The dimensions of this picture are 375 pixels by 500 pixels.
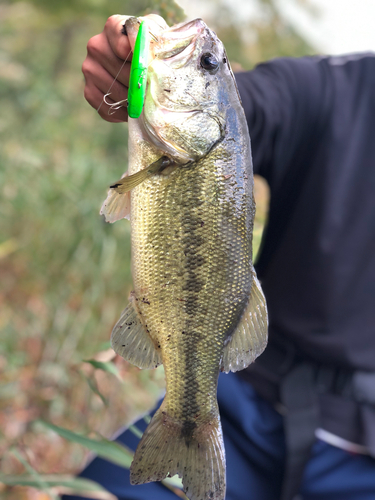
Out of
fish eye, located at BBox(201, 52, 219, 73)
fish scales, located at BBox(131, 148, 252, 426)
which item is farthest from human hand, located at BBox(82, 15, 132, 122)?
fish scales, located at BBox(131, 148, 252, 426)

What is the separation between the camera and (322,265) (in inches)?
84.5

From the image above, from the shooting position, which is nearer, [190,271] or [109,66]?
[190,271]

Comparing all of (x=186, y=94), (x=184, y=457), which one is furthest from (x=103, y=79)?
(x=184, y=457)

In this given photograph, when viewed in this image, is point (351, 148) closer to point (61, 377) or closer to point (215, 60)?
point (215, 60)

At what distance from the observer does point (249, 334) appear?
1096 mm

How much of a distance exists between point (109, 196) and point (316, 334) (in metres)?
1.52

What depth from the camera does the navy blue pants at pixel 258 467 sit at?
193 centimetres

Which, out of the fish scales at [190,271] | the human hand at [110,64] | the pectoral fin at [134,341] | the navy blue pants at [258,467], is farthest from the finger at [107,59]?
the navy blue pants at [258,467]

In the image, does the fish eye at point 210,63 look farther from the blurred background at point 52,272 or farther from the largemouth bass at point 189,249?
the blurred background at point 52,272

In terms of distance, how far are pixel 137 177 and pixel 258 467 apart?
5.94ft

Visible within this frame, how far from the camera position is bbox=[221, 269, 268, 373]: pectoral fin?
108cm

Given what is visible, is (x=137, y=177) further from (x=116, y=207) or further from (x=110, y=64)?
(x=110, y=64)

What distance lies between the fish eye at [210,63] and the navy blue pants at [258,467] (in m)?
1.75

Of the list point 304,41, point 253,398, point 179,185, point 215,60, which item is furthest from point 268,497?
→ point 304,41
